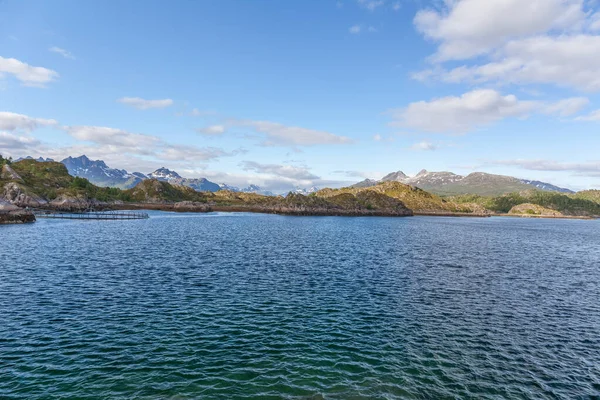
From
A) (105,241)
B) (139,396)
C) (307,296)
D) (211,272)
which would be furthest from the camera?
(105,241)

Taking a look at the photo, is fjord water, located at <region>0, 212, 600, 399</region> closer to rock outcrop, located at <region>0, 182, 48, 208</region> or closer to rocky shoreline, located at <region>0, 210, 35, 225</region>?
rocky shoreline, located at <region>0, 210, 35, 225</region>

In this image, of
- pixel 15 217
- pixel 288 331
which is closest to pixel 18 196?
pixel 15 217

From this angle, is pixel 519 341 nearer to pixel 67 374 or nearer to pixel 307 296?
pixel 307 296

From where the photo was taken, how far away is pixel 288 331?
31797 millimetres

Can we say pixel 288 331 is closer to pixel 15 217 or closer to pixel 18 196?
pixel 15 217

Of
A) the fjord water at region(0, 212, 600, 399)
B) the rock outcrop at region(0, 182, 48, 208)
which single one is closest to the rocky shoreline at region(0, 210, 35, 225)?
the rock outcrop at region(0, 182, 48, 208)

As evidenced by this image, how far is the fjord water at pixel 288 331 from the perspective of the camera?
22.9 meters

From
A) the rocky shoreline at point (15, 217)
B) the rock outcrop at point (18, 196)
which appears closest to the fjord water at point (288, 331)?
the rocky shoreline at point (15, 217)

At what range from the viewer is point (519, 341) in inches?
1218

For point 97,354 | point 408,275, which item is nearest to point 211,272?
point 97,354

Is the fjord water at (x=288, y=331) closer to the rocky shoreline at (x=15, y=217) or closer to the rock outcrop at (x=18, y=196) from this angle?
the rocky shoreline at (x=15, y=217)

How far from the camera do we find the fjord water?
22938 mm

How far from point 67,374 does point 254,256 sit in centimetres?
4948

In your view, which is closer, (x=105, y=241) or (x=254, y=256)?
(x=254, y=256)
